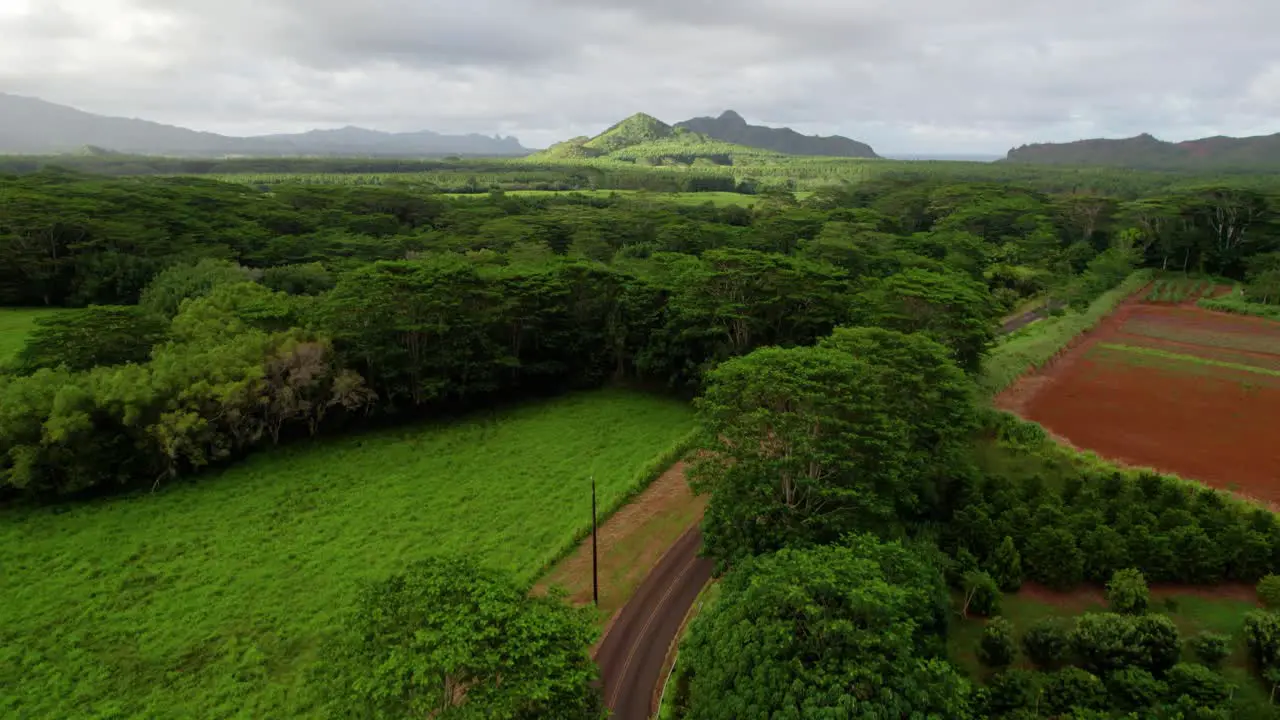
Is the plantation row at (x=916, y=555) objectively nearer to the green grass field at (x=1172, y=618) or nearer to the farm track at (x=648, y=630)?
the green grass field at (x=1172, y=618)

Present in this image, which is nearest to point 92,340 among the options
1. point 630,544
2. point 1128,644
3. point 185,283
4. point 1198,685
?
point 185,283

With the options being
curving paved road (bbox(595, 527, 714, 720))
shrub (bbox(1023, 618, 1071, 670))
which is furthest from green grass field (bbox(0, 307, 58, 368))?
shrub (bbox(1023, 618, 1071, 670))

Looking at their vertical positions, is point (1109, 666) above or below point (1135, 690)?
below

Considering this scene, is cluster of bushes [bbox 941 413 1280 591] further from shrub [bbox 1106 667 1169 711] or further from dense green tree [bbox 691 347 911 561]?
shrub [bbox 1106 667 1169 711]

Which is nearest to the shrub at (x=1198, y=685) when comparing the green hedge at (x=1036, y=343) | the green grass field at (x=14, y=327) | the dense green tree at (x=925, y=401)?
the dense green tree at (x=925, y=401)

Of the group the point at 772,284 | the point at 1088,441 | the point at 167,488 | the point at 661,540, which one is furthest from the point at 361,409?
the point at 1088,441

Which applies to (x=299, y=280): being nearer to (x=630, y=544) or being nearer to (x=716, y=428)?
(x=630, y=544)
